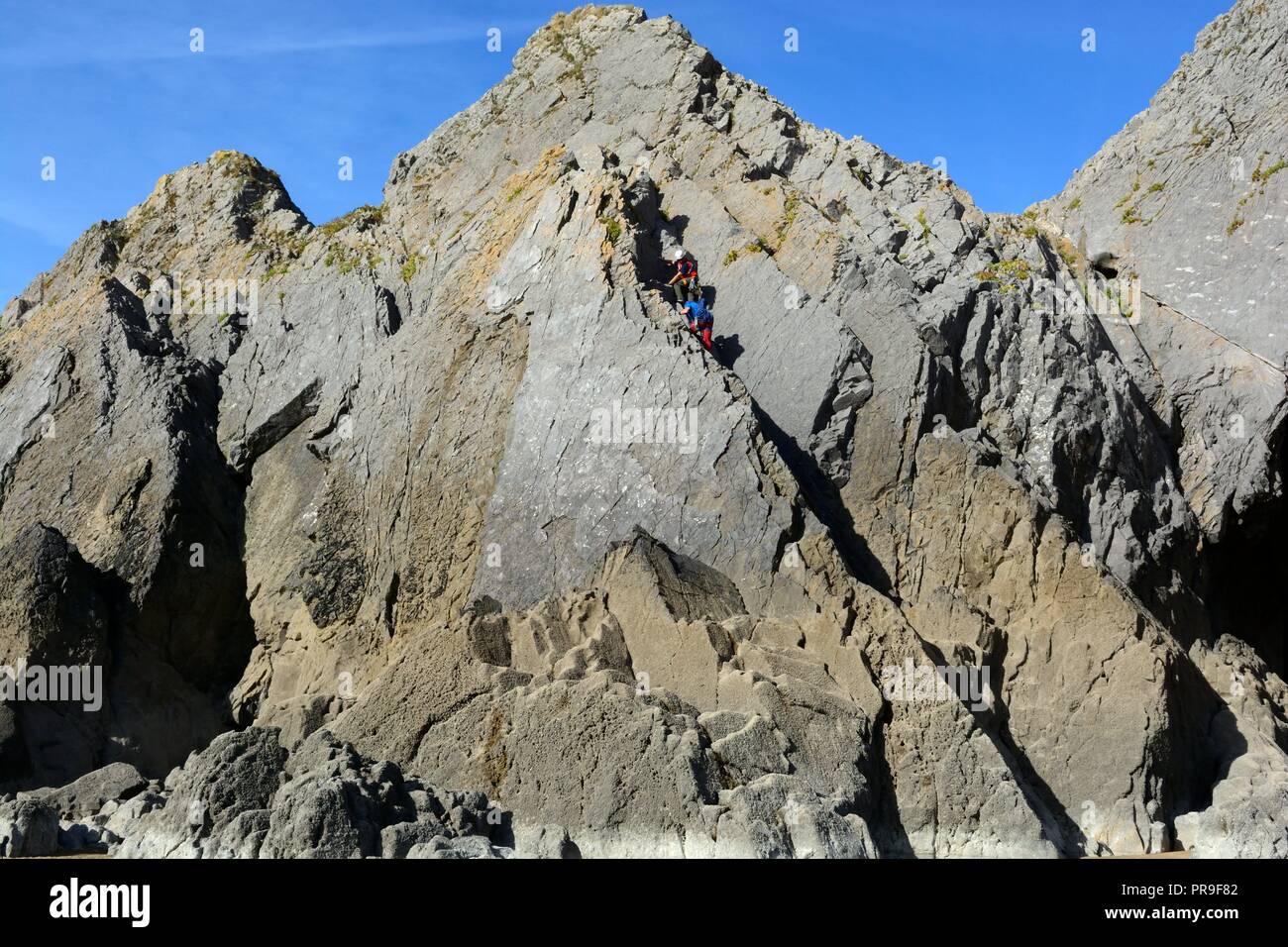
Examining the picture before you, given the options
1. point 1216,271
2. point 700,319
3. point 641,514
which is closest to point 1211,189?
point 1216,271

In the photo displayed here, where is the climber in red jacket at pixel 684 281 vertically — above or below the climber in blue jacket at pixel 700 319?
above

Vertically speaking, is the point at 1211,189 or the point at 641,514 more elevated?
the point at 1211,189

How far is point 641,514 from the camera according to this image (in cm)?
2319

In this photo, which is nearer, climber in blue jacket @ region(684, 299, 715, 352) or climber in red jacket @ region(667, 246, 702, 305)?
climber in blue jacket @ region(684, 299, 715, 352)

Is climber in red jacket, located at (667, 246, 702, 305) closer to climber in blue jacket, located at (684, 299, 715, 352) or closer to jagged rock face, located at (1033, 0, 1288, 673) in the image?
climber in blue jacket, located at (684, 299, 715, 352)

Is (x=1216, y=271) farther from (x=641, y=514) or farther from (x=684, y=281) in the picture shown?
(x=641, y=514)

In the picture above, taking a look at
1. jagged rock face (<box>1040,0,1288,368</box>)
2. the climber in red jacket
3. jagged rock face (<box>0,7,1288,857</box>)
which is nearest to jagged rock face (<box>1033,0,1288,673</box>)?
jagged rock face (<box>1040,0,1288,368</box>)

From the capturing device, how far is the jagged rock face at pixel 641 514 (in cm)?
Answer: 1909

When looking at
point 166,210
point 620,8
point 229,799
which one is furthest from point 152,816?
point 620,8

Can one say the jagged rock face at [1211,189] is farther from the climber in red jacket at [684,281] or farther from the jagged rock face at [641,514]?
the climber in red jacket at [684,281]

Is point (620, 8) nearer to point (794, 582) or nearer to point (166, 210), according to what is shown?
point (166, 210)

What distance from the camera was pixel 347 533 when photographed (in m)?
26.7

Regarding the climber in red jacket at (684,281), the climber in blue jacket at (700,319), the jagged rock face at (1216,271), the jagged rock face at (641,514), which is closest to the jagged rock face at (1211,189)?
the jagged rock face at (1216,271)

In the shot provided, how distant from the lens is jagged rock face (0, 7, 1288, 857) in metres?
19.1
